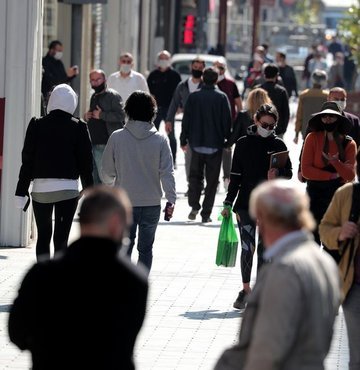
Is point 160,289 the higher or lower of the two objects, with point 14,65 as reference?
lower

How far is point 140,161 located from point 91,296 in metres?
5.41

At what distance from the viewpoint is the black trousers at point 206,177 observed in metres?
15.8

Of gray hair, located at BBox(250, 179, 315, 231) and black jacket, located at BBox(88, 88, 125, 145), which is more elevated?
gray hair, located at BBox(250, 179, 315, 231)

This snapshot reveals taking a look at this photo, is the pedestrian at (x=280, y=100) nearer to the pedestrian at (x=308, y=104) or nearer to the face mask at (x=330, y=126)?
the pedestrian at (x=308, y=104)

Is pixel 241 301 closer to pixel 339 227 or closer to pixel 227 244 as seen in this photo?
pixel 227 244

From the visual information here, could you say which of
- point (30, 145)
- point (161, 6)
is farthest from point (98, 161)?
point (161, 6)

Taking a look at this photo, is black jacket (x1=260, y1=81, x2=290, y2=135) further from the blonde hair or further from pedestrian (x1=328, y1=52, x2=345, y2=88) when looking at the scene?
pedestrian (x1=328, y1=52, x2=345, y2=88)

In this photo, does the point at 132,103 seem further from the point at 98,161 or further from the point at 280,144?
the point at 98,161

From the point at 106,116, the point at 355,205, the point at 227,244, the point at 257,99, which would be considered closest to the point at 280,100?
the point at 106,116

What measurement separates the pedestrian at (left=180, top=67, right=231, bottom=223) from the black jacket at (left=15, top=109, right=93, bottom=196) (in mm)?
5661

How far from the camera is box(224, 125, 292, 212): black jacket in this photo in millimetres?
10586

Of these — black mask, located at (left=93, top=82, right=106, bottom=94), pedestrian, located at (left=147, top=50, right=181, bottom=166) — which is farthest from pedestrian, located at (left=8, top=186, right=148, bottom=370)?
pedestrian, located at (left=147, top=50, right=181, bottom=166)

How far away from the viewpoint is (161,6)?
144 ft

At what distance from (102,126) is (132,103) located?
16.3 ft
